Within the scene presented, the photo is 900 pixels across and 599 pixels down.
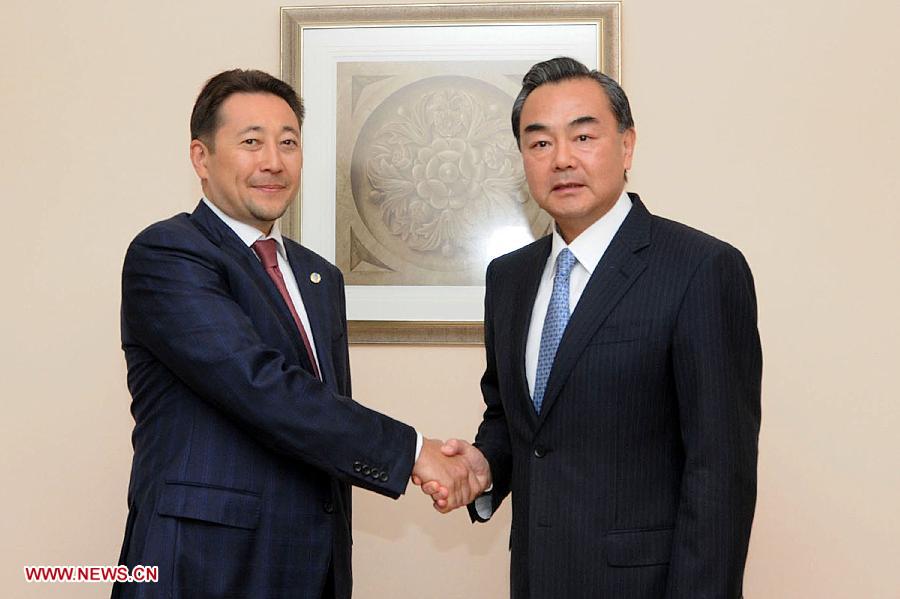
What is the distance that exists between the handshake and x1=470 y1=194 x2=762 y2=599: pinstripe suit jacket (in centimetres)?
28

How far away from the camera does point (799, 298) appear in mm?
2859

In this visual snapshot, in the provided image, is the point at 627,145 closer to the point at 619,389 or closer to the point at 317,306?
the point at 619,389

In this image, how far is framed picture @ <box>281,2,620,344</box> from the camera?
2.92 meters

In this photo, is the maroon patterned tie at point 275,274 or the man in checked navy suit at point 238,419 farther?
the maroon patterned tie at point 275,274

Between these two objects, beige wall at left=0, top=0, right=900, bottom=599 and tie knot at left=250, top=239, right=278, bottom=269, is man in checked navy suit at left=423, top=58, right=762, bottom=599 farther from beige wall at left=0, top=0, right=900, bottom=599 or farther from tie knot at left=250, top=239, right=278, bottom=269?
beige wall at left=0, top=0, right=900, bottom=599

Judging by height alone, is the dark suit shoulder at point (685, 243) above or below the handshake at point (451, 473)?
above

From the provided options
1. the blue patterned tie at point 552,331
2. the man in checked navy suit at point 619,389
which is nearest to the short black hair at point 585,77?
the man in checked navy suit at point 619,389

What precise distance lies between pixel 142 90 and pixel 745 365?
2133mm

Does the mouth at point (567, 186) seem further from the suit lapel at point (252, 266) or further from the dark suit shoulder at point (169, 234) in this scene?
the dark suit shoulder at point (169, 234)

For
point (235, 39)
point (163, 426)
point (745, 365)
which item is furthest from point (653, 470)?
point (235, 39)

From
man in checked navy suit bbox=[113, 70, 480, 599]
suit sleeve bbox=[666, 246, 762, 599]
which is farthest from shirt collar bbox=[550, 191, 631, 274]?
man in checked navy suit bbox=[113, 70, 480, 599]

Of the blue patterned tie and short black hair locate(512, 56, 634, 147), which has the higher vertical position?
short black hair locate(512, 56, 634, 147)

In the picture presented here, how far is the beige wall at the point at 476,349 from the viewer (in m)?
2.85

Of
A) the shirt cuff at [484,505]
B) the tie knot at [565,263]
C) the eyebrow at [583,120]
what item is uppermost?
the eyebrow at [583,120]
